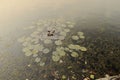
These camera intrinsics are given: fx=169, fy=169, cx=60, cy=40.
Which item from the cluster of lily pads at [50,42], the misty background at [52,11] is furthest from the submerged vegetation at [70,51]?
the misty background at [52,11]

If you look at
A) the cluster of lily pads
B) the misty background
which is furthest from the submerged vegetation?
the misty background

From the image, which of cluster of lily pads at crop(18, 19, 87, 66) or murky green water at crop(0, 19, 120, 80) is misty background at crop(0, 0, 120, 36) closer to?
murky green water at crop(0, 19, 120, 80)

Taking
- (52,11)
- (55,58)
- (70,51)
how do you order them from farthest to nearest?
(52,11) < (70,51) < (55,58)

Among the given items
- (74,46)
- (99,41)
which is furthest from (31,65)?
(99,41)

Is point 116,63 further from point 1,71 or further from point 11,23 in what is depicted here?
point 11,23

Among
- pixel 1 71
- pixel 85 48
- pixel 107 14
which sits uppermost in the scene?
pixel 107 14

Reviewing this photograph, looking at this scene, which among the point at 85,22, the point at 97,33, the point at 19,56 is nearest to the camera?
the point at 19,56

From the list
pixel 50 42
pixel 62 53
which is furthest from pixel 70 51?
pixel 50 42

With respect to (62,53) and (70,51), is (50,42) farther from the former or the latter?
(70,51)
